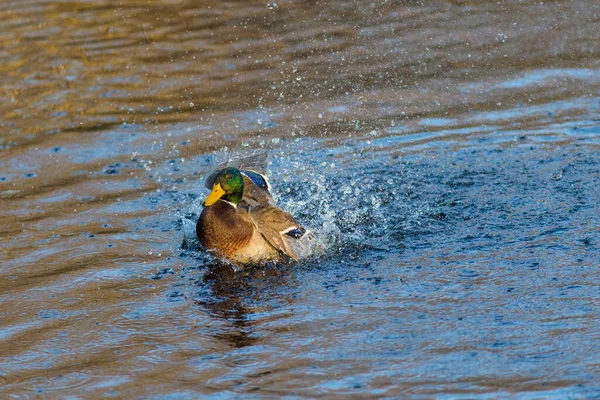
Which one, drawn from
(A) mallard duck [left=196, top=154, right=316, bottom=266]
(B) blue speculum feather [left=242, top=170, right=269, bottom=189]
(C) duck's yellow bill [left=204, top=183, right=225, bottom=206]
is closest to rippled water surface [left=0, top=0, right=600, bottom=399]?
(A) mallard duck [left=196, top=154, right=316, bottom=266]

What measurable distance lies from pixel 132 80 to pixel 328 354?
240 inches

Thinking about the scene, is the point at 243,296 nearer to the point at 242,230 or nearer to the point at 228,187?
the point at 242,230

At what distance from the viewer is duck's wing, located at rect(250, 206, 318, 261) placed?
6402mm

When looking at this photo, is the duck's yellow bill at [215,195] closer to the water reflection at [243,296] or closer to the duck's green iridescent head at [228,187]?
the duck's green iridescent head at [228,187]

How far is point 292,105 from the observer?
932 centimetres

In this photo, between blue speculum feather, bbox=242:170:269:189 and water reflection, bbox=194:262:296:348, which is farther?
blue speculum feather, bbox=242:170:269:189

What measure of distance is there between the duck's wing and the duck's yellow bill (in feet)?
0.94

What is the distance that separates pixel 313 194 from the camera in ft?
24.4

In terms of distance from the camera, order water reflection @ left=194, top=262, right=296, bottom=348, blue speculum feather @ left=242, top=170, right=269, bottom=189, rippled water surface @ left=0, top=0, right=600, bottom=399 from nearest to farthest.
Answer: rippled water surface @ left=0, top=0, right=600, bottom=399 → water reflection @ left=194, top=262, right=296, bottom=348 → blue speculum feather @ left=242, top=170, right=269, bottom=189

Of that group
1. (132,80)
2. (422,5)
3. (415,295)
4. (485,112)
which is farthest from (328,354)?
(422,5)

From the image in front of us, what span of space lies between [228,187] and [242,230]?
0.35m

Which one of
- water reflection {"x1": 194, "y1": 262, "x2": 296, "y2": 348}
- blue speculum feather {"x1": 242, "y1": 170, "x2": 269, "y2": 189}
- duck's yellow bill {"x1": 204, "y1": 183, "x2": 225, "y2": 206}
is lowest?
water reflection {"x1": 194, "y1": 262, "x2": 296, "y2": 348}

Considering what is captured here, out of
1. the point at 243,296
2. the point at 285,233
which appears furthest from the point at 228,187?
the point at 243,296

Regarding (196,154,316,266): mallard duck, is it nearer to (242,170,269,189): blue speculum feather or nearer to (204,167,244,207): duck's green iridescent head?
(204,167,244,207): duck's green iridescent head
